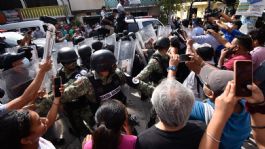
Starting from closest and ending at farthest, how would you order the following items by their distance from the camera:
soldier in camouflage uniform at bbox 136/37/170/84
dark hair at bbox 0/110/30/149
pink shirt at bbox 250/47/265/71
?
1. dark hair at bbox 0/110/30/149
2. soldier in camouflage uniform at bbox 136/37/170/84
3. pink shirt at bbox 250/47/265/71

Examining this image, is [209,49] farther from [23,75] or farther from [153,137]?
[23,75]


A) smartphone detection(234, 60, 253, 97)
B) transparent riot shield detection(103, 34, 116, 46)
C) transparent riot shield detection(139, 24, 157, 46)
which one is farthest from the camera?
transparent riot shield detection(139, 24, 157, 46)

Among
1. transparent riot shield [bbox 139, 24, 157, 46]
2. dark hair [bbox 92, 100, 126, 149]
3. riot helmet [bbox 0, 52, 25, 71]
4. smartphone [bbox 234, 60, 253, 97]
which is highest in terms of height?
smartphone [bbox 234, 60, 253, 97]

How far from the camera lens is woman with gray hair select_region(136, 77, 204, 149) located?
150 cm

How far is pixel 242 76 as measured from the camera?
1.24m

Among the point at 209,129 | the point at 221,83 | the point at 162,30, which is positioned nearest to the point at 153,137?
the point at 209,129

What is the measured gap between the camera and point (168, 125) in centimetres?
155

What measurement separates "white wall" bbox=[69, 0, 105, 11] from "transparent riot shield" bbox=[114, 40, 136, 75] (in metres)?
22.3

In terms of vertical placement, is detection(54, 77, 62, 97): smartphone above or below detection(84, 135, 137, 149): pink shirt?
above

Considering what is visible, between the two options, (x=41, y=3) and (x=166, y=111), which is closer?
(x=166, y=111)

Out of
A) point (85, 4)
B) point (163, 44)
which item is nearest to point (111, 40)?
point (163, 44)

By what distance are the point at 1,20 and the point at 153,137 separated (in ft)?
71.5

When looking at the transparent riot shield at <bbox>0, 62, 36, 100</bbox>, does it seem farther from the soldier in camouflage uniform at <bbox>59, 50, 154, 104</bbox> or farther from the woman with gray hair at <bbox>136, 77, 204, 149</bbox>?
the woman with gray hair at <bbox>136, 77, 204, 149</bbox>

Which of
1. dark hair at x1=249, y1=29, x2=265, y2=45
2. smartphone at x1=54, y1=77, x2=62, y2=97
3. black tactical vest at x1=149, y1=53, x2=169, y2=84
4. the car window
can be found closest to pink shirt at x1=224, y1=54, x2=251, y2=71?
dark hair at x1=249, y1=29, x2=265, y2=45
